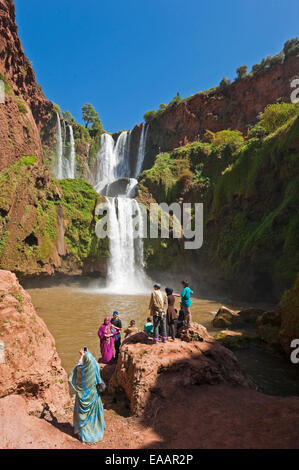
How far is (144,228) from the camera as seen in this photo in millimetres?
27734

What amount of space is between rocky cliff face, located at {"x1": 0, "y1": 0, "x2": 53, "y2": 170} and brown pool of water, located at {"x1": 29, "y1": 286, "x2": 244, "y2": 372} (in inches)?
460

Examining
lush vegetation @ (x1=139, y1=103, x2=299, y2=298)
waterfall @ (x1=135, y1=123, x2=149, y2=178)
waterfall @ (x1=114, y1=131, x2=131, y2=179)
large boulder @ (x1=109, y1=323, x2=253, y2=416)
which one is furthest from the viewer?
waterfall @ (x1=114, y1=131, x2=131, y2=179)

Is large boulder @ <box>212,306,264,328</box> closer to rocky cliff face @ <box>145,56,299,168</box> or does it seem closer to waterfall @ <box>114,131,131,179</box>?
rocky cliff face @ <box>145,56,299,168</box>

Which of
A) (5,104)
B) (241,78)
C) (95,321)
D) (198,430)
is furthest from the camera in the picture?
(241,78)

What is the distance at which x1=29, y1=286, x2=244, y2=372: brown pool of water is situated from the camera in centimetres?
1012

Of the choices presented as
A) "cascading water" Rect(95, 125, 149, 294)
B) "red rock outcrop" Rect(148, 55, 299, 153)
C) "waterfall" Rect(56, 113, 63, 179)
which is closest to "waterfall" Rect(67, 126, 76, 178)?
"waterfall" Rect(56, 113, 63, 179)

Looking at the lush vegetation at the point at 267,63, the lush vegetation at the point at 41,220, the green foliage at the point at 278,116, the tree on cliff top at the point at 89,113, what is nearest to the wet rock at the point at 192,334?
the lush vegetation at the point at 41,220

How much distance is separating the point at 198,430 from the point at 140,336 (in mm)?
2961

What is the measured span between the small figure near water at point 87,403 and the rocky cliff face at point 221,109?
42499mm

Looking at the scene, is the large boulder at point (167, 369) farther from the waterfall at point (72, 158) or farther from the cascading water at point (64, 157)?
the waterfall at point (72, 158)

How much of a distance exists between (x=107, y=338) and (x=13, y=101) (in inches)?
938

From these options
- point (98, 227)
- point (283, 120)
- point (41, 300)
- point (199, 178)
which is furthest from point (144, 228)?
point (283, 120)

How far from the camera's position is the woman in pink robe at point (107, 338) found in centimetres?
718
